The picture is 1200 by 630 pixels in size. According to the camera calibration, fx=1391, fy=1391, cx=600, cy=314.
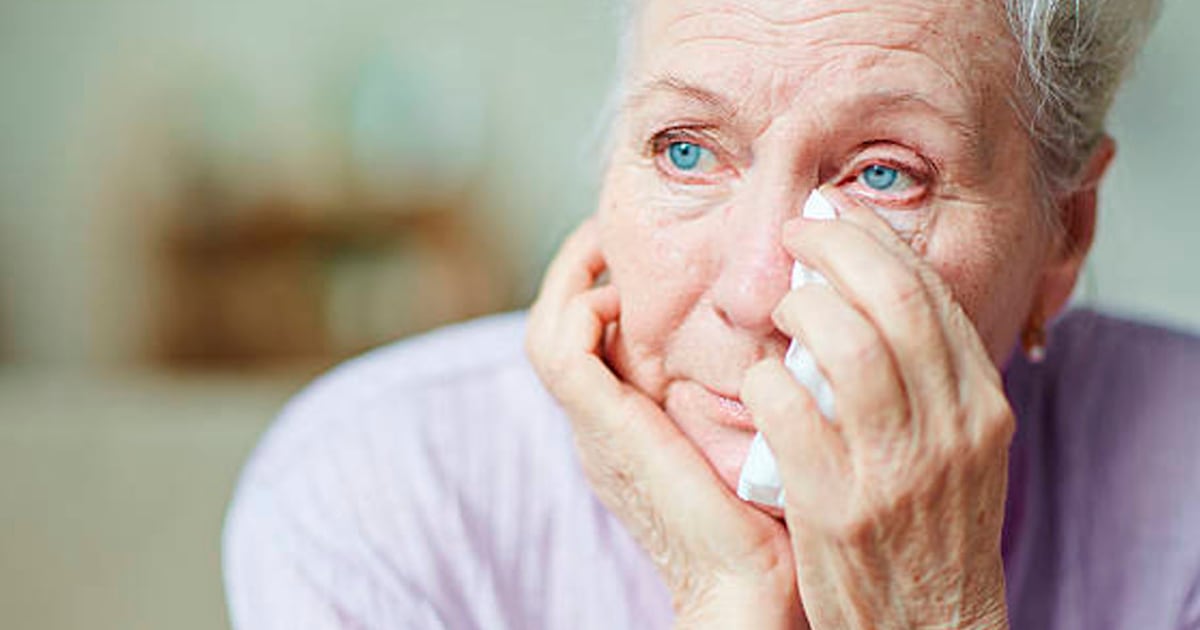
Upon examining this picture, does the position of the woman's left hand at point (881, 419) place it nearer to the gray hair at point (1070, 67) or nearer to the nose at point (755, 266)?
the nose at point (755, 266)

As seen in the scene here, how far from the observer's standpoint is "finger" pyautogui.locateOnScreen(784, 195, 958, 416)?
3.29 ft

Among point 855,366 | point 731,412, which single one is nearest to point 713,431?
point 731,412

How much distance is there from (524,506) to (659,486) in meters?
0.30

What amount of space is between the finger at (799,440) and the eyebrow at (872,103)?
0.23 metres

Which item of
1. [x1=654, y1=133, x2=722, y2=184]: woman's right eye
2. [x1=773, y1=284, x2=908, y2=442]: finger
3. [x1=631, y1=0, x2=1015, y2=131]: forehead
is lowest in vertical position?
[x1=773, y1=284, x2=908, y2=442]: finger

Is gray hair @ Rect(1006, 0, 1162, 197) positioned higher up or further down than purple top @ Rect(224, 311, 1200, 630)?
higher up

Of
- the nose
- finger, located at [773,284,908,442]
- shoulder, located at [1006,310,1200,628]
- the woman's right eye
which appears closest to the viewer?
finger, located at [773,284,908,442]

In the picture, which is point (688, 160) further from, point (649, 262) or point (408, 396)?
point (408, 396)

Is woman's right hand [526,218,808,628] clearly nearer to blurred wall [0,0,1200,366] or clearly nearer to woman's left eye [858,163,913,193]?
woman's left eye [858,163,913,193]

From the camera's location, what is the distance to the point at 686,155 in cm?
123

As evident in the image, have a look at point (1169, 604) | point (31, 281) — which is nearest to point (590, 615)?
point (1169, 604)

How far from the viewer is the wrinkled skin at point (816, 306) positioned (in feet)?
3.35

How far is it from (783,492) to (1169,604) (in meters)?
0.60

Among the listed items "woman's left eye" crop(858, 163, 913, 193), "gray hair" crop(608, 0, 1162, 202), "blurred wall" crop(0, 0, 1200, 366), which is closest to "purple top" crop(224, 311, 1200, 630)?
"gray hair" crop(608, 0, 1162, 202)
